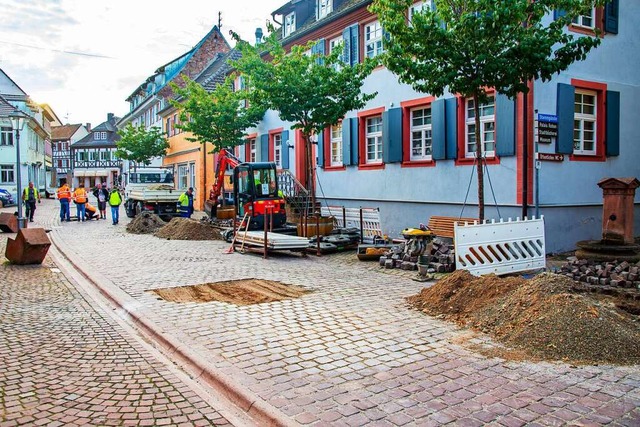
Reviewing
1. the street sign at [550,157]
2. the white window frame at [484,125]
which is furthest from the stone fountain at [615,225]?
the white window frame at [484,125]

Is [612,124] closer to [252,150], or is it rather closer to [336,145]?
[336,145]

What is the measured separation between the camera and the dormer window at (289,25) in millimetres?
24641

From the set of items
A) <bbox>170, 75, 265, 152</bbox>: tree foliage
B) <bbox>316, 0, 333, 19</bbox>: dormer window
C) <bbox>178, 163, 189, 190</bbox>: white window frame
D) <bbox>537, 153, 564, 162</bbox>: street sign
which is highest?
<bbox>316, 0, 333, 19</bbox>: dormer window

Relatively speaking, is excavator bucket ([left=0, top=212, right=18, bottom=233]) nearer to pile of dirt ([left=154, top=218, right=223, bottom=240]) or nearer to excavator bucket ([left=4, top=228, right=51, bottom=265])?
pile of dirt ([left=154, top=218, right=223, bottom=240])

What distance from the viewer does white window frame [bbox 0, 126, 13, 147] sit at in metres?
48.8

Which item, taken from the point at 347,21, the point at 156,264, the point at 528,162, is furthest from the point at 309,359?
the point at 347,21

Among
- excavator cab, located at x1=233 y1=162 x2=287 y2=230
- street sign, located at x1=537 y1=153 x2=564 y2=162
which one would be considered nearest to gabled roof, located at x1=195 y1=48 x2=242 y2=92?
excavator cab, located at x1=233 y1=162 x2=287 y2=230

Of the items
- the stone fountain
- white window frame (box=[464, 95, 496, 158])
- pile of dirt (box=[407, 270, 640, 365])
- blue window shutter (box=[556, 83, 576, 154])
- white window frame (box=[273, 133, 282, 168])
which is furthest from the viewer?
white window frame (box=[273, 133, 282, 168])

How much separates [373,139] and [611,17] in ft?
24.9

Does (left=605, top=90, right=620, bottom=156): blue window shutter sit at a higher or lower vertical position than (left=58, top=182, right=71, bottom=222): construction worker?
higher

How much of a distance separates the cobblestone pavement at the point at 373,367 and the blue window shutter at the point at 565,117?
642cm

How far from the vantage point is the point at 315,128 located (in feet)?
55.3

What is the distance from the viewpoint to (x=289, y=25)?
82.3 ft

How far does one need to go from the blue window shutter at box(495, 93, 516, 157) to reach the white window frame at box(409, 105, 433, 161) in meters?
2.59
